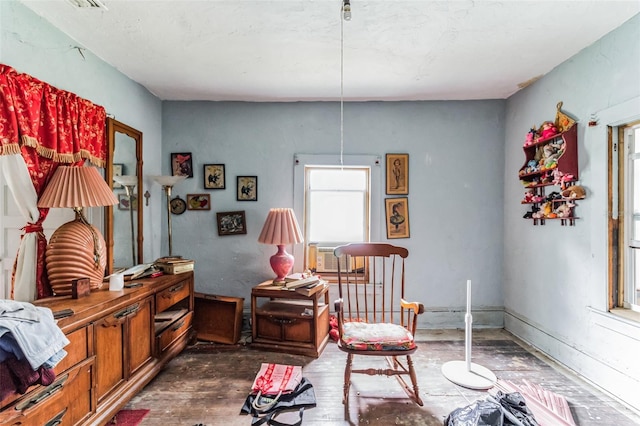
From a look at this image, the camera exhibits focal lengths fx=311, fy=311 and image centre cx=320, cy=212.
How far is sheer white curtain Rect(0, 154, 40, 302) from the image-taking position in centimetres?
182

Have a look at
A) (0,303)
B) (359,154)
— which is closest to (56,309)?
(0,303)

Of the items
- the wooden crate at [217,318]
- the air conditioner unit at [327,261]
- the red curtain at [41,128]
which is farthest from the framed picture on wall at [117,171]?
the air conditioner unit at [327,261]

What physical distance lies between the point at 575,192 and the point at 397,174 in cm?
159

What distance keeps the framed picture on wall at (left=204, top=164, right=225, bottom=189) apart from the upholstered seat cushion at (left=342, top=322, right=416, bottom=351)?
2.19 metres

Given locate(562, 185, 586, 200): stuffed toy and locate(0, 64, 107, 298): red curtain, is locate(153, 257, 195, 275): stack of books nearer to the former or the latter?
locate(0, 64, 107, 298): red curtain

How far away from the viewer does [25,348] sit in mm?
1278

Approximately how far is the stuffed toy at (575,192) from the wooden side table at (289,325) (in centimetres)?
228

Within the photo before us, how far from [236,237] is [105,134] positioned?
158 centimetres

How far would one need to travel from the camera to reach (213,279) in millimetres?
3555

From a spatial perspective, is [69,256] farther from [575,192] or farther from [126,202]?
[575,192]

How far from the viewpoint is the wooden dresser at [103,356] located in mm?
1509

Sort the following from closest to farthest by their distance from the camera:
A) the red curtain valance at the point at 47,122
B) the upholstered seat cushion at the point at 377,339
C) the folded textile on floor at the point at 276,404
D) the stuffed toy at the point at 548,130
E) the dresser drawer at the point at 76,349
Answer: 1. the dresser drawer at the point at 76,349
2. the red curtain valance at the point at 47,122
3. the folded textile on floor at the point at 276,404
4. the upholstered seat cushion at the point at 377,339
5. the stuffed toy at the point at 548,130

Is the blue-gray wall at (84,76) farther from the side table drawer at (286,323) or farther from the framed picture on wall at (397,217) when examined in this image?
the framed picture on wall at (397,217)


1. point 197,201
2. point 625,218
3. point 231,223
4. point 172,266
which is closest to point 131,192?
point 197,201
